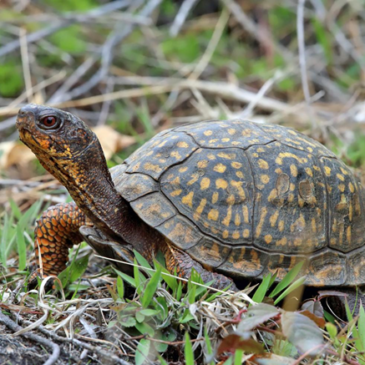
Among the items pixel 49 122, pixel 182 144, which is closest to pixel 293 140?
pixel 182 144

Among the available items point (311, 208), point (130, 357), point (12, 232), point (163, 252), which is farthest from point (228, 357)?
point (12, 232)

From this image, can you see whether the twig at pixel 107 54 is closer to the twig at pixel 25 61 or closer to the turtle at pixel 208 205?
the twig at pixel 25 61

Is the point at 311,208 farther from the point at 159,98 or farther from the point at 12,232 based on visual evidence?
the point at 159,98

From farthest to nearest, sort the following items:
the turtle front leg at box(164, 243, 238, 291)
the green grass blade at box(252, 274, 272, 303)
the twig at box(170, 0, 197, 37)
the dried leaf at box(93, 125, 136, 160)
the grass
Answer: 1. the twig at box(170, 0, 197, 37)
2. the dried leaf at box(93, 125, 136, 160)
3. the turtle front leg at box(164, 243, 238, 291)
4. the green grass blade at box(252, 274, 272, 303)
5. the grass

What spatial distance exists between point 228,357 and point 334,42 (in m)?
5.45

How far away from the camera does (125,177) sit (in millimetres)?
2404

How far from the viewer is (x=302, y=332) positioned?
1.54 metres

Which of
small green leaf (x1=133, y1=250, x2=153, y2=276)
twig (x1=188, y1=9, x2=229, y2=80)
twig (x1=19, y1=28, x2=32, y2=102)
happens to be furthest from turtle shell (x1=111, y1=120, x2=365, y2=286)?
twig (x1=188, y1=9, x2=229, y2=80)

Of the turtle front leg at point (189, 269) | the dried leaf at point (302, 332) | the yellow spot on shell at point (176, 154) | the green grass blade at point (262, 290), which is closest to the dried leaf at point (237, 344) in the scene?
the dried leaf at point (302, 332)

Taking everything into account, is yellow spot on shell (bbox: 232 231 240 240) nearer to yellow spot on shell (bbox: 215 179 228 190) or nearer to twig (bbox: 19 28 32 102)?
yellow spot on shell (bbox: 215 179 228 190)

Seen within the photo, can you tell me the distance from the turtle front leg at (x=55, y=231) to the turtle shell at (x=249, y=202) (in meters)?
0.28

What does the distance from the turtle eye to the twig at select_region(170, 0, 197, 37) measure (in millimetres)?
4113

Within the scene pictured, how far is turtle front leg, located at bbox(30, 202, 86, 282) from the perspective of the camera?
7.86 ft

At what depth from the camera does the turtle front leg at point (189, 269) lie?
2.09 meters
